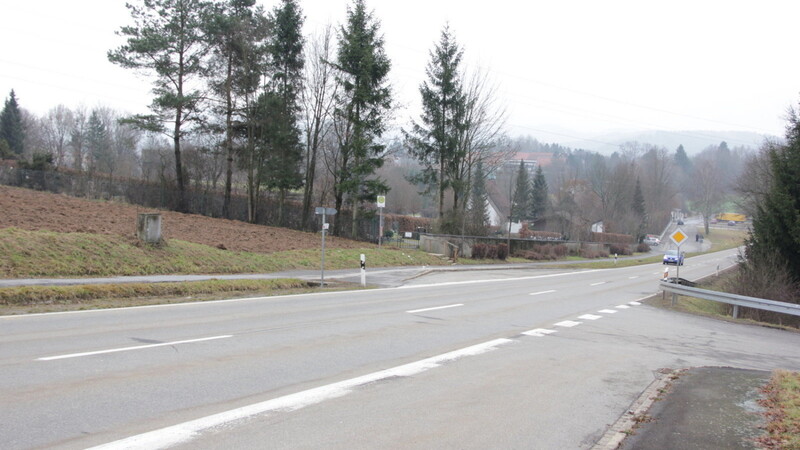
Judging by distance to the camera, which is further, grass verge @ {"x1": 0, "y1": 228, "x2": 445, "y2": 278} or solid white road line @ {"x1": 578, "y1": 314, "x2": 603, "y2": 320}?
grass verge @ {"x1": 0, "y1": 228, "x2": 445, "y2": 278}

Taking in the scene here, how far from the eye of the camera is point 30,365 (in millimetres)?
7102

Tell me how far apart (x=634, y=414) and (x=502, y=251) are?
39217 millimetres

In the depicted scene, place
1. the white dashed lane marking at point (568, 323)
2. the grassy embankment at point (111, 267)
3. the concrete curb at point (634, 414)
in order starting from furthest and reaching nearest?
1. the grassy embankment at point (111, 267)
2. the white dashed lane marking at point (568, 323)
3. the concrete curb at point (634, 414)

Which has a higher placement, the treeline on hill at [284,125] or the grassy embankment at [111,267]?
the treeline on hill at [284,125]

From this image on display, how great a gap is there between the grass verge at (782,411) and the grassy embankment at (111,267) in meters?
12.9

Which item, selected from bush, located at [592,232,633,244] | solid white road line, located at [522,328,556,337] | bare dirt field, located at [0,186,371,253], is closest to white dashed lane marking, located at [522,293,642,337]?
solid white road line, located at [522,328,556,337]

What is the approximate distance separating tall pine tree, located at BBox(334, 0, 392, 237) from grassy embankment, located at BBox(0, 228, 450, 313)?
17.7m

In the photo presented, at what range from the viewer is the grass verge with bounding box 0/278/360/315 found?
42.0 ft

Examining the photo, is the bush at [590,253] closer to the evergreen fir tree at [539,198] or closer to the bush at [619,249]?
the bush at [619,249]

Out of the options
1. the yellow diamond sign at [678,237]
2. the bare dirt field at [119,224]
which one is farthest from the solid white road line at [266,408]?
the yellow diamond sign at [678,237]

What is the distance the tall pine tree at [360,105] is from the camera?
135 ft

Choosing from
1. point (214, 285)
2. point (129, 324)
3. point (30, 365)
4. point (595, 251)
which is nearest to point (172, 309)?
point (129, 324)

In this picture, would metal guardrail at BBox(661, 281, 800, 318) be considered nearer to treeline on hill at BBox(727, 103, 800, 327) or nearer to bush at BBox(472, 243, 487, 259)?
treeline on hill at BBox(727, 103, 800, 327)

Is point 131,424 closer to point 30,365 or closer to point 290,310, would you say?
point 30,365
